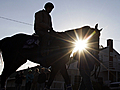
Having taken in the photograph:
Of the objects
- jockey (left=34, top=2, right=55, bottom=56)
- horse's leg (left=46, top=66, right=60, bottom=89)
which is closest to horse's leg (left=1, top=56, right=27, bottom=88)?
jockey (left=34, top=2, right=55, bottom=56)

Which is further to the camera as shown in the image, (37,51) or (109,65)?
(109,65)

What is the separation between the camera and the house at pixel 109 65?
86.5ft

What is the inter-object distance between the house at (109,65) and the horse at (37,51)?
66.8 feet

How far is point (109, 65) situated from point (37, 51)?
76.5 ft

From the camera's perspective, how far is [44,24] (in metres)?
5.62

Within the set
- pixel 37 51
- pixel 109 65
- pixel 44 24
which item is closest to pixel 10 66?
pixel 37 51

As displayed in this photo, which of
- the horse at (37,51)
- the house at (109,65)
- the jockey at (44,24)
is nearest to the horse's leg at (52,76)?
the horse at (37,51)

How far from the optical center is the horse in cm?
537

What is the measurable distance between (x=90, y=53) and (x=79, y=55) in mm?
341

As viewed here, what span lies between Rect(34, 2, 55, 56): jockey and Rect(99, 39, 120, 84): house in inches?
800

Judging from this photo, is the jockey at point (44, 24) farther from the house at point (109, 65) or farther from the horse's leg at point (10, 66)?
the house at point (109, 65)

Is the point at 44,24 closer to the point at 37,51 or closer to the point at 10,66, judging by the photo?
the point at 37,51

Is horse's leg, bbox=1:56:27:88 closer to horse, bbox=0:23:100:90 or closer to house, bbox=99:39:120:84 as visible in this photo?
horse, bbox=0:23:100:90

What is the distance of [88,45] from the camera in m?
5.34
